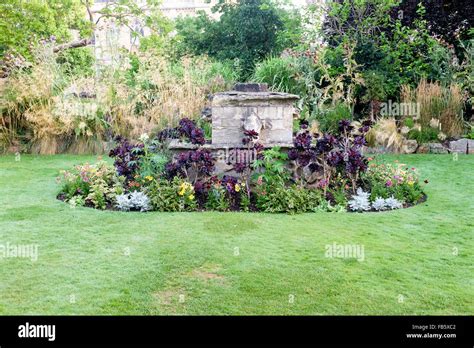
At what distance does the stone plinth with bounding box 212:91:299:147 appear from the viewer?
7.15 meters

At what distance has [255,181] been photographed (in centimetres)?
697

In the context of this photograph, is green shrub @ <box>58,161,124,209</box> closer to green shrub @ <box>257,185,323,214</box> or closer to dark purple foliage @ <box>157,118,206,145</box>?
dark purple foliage @ <box>157,118,206,145</box>

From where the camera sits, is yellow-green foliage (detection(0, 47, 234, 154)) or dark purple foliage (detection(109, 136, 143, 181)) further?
yellow-green foliage (detection(0, 47, 234, 154))

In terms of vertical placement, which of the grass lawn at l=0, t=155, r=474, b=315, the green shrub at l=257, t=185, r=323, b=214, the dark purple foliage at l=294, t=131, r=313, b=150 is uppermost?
the dark purple foliage at l=294, t=131, r=313, b=150

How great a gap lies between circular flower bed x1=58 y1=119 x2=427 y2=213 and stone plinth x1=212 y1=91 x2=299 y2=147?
23 cm

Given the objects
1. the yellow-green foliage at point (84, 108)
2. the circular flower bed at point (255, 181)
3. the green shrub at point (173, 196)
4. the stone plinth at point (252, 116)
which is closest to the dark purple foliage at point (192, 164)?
the circular flower bed at point (255, 181)

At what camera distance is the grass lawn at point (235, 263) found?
382 centimetres

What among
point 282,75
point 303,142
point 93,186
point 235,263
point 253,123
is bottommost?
point 235,263

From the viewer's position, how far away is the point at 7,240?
5.33 m

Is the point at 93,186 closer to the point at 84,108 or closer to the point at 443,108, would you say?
the point at 84,108

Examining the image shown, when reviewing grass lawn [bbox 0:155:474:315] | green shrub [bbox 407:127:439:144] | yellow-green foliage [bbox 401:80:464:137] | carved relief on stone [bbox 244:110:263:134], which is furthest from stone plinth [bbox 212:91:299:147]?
yellow-green foliage [bbox 401:80:464:137]

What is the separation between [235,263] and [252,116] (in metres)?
2.94

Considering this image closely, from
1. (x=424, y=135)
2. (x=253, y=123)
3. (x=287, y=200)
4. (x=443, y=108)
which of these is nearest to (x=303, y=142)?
(x=253, y=123)

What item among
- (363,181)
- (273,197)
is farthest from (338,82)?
(273,197)
